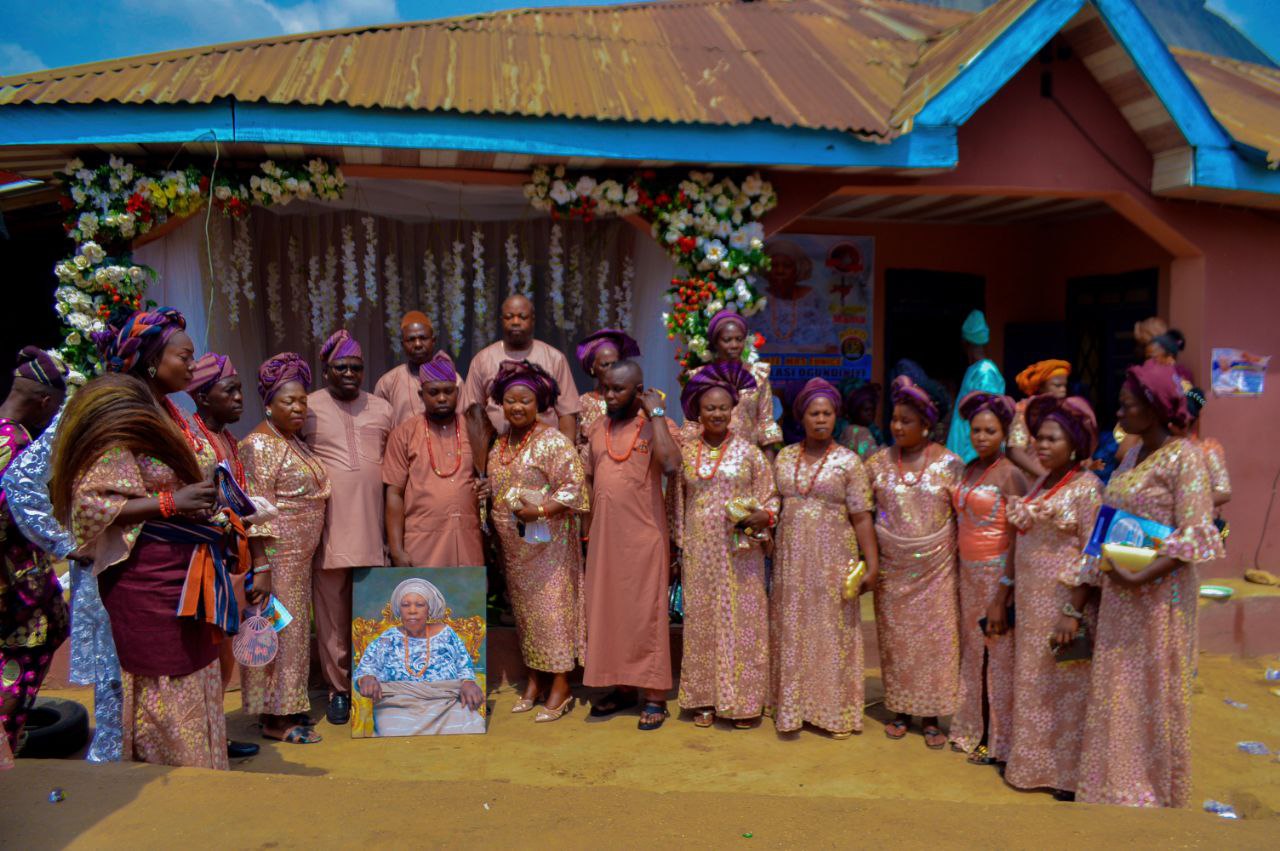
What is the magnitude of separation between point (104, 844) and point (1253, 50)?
12786 millimetres

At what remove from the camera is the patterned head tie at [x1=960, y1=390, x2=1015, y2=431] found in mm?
4910

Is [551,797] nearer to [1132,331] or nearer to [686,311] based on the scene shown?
[686,311]

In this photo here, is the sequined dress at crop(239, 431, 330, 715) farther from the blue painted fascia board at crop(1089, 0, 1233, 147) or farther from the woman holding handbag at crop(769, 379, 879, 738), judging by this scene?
the blue painted fascia board at crop(1089, 0, 1233, 147)

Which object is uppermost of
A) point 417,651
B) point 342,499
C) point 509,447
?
point 509,447

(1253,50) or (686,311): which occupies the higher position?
(1253,50)

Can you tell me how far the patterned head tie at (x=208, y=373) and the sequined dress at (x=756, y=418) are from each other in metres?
2.36

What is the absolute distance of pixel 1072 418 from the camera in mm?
4422

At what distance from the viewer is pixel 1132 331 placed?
9211 millimetres

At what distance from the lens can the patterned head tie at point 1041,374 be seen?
637cm

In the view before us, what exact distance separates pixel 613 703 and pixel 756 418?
1798 millimetres

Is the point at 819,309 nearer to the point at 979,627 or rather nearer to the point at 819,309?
the point at 819,309

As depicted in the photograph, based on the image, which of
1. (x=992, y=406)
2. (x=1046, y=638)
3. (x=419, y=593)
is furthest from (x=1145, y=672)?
(x=419, y=593)

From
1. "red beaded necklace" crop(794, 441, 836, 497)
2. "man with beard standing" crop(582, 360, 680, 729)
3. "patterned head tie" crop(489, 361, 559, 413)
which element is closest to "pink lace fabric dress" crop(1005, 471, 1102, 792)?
"red beaded necklace" crop(794, 441, 836, 497)

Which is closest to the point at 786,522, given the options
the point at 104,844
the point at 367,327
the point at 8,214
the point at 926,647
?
the point at 926,647
